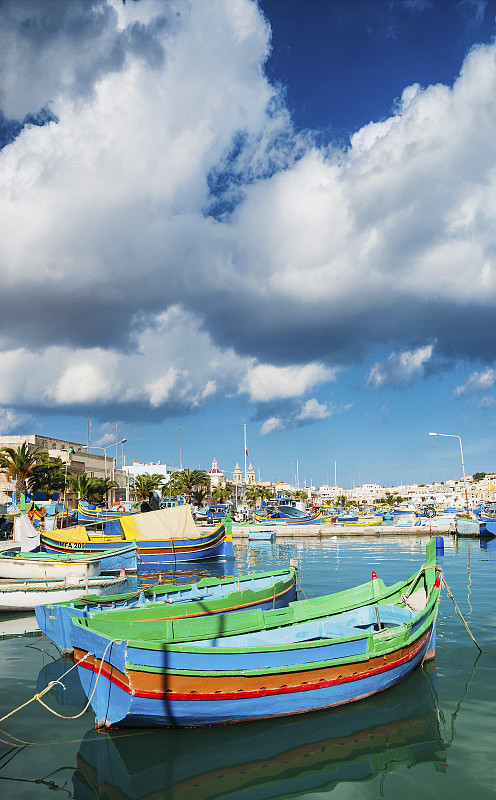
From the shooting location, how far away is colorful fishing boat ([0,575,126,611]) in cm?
1967

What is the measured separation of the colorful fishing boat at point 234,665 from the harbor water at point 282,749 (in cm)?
39

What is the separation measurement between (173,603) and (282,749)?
679 cm

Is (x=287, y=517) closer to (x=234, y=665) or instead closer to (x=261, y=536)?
(x=261, y=536)

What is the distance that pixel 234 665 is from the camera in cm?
981

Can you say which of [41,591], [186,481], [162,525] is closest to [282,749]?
[41,591]

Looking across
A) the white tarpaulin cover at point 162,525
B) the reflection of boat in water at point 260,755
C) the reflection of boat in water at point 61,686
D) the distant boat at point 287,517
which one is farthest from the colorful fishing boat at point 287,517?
the reflection of boat in water at point 260,755

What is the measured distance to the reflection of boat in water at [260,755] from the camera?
330 inches

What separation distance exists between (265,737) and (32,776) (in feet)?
13.5

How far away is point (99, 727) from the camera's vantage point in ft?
32.9

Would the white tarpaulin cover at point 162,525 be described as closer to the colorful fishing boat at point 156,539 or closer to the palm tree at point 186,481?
the colorful fishing boat at point 156,539

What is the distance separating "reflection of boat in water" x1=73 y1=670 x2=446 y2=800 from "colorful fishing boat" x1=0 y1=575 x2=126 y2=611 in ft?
35.8

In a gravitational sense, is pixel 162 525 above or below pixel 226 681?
above

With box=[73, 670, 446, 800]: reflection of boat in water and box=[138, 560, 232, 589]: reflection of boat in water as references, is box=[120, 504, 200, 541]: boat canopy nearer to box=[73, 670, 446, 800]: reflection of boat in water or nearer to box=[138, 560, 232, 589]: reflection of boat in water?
Result: box=[138, 560, 232, 589]: reflection of boat in water

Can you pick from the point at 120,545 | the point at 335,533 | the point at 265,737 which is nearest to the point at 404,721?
the point at 265,737
